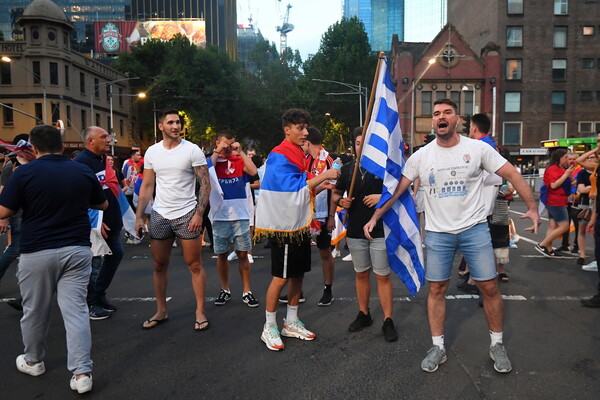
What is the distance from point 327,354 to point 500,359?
1.38 meters

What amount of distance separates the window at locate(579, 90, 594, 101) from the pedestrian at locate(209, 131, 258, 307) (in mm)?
51535

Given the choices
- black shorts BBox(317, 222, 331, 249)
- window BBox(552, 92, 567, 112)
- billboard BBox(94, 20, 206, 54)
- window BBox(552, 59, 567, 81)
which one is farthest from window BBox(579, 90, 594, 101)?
black shorts BBox(317, 222, 331, 249)

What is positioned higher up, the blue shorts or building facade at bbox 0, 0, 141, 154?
building facade at bbox 0, 0, 141, 154

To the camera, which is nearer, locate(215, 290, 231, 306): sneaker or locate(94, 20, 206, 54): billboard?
locate(215, 290, 231, 306): sneaker

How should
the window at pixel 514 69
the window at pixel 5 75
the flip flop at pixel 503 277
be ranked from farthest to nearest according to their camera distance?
the window at pixel 514 69 → the window at pixel 5 75 → the flip flop at pixel 503 277

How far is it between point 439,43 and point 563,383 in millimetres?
47632

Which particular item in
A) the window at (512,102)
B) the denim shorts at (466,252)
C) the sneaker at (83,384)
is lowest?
the sneaker at (83,384)

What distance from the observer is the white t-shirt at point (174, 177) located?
456 centimetres

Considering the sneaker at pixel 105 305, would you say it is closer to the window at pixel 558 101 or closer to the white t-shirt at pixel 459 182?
the white t-shirt at pixel 459 182

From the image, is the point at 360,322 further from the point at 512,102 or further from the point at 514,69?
the point at 514,69

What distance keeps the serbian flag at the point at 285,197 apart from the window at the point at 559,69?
169 ft

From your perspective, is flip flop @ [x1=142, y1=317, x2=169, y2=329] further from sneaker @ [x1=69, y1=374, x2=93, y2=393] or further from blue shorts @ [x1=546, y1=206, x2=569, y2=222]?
blue shorts @ [x1=546, y1=206, x2=569, y2=222]

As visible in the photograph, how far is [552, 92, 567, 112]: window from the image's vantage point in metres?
47.2

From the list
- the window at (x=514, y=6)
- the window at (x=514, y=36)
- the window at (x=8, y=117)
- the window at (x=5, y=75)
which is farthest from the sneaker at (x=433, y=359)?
the window at (x=514, y=6)
